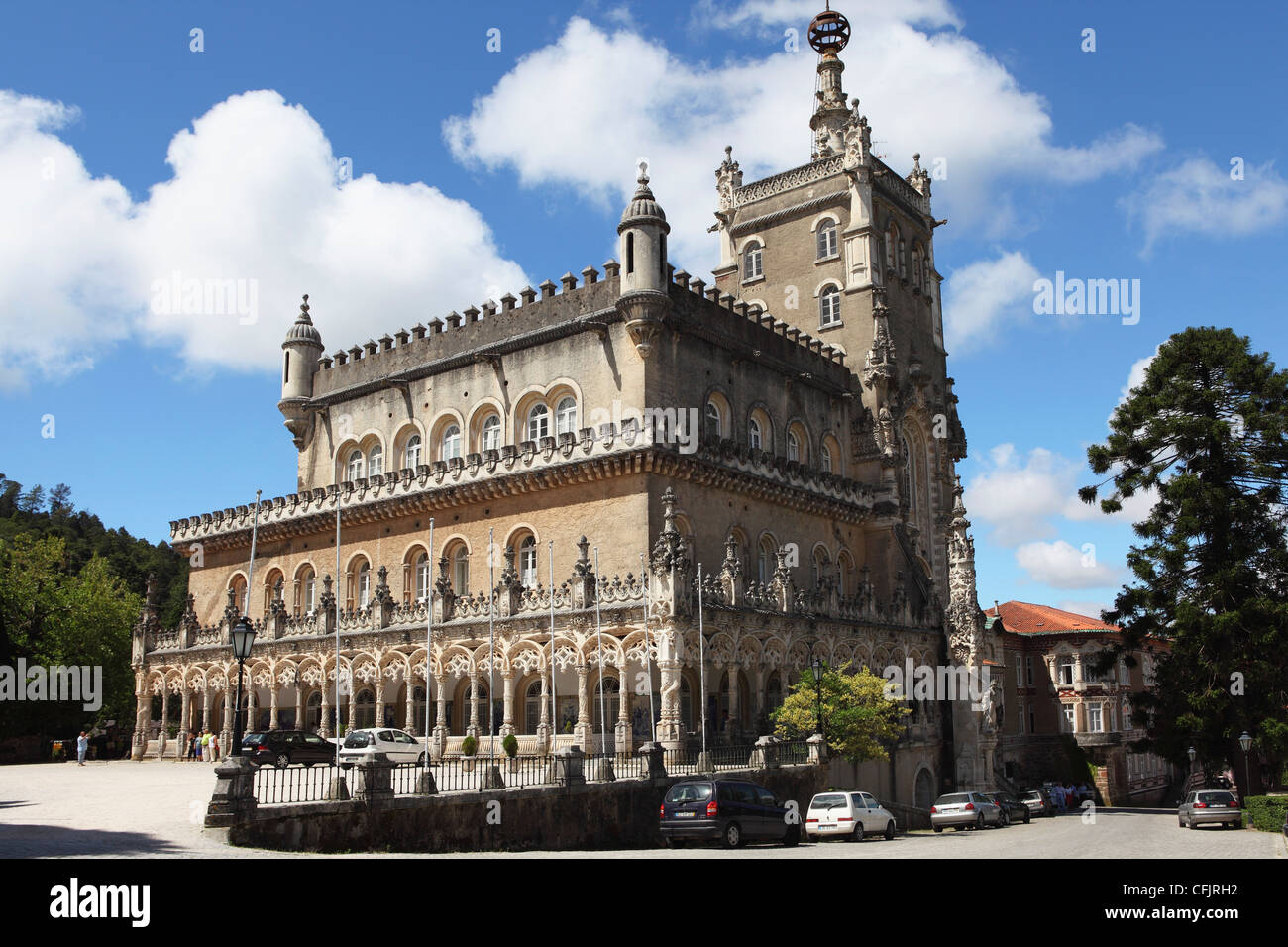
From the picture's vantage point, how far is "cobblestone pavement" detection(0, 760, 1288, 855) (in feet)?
54.0

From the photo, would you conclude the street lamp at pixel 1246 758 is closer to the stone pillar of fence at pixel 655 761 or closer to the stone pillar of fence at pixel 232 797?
the stone pillar of fence at pixel 655 761

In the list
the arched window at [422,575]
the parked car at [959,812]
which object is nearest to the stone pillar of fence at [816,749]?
the parked car at [959,812]

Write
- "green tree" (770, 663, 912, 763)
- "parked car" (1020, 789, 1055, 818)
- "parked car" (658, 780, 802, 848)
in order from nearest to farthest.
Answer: "parked car" (658, 780, 802, 848) < "green tree" (770, 663, 912, 763) < "parked car" (1020, 789, 1055, 818)

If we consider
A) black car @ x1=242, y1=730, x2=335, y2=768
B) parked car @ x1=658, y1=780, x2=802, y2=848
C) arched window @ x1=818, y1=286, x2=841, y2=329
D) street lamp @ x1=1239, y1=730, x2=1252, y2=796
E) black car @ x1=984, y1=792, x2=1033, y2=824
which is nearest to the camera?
parked car @ x1=658, y1=780, x2=802, y2=848

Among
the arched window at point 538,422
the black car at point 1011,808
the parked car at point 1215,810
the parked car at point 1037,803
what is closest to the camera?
the parked car at point 1215,810

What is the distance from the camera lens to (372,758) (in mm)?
20203

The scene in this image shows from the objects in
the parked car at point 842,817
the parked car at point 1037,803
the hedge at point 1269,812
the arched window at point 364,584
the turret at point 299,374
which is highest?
the turret at point 299,374

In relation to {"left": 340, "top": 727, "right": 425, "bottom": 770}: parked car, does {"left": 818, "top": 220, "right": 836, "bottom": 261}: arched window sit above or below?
above

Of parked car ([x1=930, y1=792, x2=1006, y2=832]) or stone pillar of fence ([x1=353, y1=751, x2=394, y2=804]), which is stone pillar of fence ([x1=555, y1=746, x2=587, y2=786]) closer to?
stone pillar of fence ([x1=353, y1=751, x2=394, y2=804])

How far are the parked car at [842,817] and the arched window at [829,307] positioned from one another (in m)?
28.3

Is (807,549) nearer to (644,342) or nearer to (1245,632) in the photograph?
(644,342)

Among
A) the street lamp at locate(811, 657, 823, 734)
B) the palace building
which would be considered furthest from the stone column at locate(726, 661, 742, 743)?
the street lamp at locate(811, 657, 823, 734)

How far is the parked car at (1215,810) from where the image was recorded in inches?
1334

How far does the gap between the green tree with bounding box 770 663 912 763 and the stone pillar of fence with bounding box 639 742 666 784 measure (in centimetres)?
763
